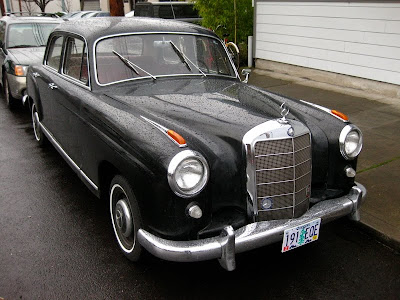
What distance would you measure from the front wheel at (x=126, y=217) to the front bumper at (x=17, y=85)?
4838mm

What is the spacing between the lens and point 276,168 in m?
2.79

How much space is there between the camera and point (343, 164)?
322 centimetres

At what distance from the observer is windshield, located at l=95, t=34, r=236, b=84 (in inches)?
152

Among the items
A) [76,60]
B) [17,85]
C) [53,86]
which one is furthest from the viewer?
[17,85]

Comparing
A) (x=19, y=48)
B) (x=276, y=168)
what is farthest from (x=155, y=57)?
(x=19, y=48)

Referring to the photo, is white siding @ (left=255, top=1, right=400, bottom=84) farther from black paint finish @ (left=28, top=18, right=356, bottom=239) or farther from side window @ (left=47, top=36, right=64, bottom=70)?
side window @ (left=47, top=36, right=64, bottom=70)

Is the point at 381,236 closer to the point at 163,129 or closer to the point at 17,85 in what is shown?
the point at 163,129

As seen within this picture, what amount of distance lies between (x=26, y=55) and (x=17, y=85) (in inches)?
30.0

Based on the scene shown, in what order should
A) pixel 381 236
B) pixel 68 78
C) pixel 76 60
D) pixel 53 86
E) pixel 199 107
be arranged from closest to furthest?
1. pixel 199 107
2. pixel 381 236
3. pixel 76 60
4. pixel 68 78
5. pixel 53 86

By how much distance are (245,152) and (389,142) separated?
11.4 feet

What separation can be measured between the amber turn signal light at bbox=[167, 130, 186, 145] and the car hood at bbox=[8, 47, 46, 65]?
213 inches

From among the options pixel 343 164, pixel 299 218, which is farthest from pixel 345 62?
pixel 299 218

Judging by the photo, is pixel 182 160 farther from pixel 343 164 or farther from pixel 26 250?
pixel 26 250

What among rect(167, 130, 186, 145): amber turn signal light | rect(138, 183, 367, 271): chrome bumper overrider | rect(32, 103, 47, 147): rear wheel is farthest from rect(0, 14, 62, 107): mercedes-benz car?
rect(138, 183, 367, 271): chrome bumper overrider
